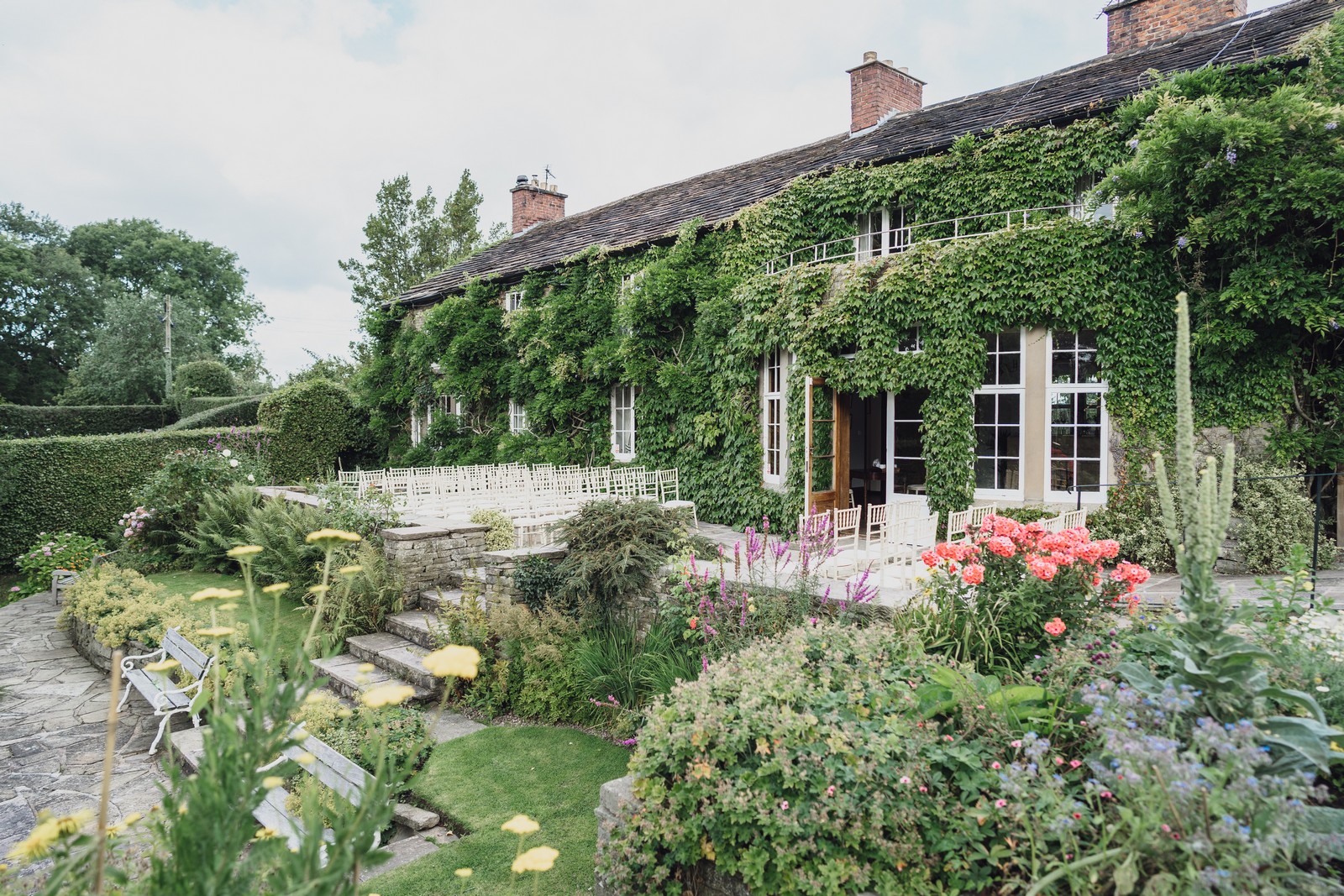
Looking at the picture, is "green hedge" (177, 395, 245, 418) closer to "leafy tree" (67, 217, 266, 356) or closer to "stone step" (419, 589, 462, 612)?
"leafy tree" (67, 217, 266, 356)

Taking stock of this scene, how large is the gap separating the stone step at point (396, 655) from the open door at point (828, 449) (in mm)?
6714

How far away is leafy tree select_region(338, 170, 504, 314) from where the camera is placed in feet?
114

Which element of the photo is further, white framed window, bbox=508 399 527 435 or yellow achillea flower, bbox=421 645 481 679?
white framed window, bbox=508 399 527 435

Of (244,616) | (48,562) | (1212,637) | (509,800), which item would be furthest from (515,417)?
(1212,637)

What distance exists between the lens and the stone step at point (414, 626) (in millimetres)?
7305

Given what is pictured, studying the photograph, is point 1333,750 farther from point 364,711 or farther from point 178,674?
point 178,674

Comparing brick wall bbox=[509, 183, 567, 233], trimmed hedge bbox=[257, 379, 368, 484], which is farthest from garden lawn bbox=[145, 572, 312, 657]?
brick wall bbox=[509, 183, 567, 233]

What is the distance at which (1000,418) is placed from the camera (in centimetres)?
1065

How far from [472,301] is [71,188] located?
34969 mm

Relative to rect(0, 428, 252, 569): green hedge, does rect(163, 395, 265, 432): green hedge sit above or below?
above

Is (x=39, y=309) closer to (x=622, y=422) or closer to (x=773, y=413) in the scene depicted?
(x=622, y=422)

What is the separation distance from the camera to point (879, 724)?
11.0ft

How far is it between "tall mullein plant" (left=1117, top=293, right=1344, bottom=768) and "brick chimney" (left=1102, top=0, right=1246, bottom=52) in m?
14.1

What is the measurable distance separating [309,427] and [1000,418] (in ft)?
58.2
